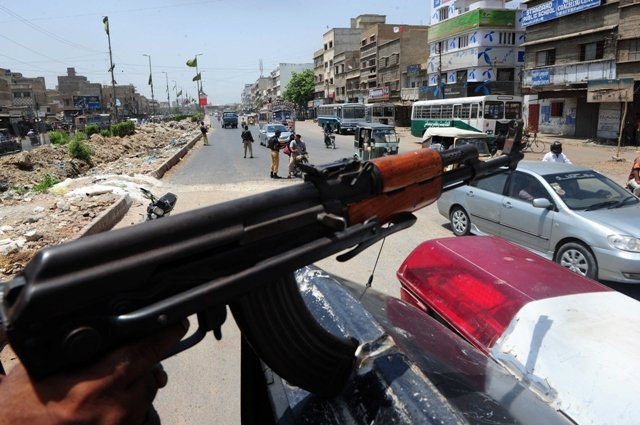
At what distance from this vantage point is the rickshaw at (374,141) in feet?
62.8

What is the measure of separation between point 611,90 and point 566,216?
80.6 ft

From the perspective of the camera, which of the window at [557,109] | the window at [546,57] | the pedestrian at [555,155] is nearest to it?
the pedestrian at [555,155]

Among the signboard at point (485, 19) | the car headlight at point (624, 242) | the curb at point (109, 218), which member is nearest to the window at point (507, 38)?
the signboard at point (485, 19)

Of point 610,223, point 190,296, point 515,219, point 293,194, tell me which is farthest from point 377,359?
point 515,219

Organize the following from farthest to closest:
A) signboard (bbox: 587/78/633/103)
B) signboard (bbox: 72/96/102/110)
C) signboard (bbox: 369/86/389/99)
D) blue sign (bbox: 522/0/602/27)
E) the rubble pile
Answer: signboard (bbox: 72/96/102/110), signboard (bbox: 369/86/389/99), blue sign (bbox: 522/0/602/27), signboard (bbox: 587/78/633/103), the rubble pile

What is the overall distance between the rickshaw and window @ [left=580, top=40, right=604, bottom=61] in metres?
17.2

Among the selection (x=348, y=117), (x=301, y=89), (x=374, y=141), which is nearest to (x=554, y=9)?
(x=348, y=117)

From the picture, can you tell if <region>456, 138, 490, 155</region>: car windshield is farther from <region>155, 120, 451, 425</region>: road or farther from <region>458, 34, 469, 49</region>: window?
<region>458, 34, 469, 49</region>: window

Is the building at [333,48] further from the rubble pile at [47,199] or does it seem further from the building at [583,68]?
the rubble pile at [47,199]

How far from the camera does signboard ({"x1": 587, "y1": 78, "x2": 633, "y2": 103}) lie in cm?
2503

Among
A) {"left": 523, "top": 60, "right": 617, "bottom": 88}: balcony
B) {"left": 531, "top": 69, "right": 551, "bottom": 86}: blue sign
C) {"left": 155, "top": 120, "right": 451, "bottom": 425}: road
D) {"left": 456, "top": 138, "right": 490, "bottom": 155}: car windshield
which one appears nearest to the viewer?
{"left": 456, "top": 138, "right": 490, "bottom": 155}: car windshield

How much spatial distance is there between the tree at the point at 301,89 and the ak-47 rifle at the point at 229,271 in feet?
318

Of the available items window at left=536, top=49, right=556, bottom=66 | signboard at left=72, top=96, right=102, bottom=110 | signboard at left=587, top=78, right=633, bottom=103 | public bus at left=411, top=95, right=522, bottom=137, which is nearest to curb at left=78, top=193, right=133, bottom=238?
public bus at left=411, top=95, right=522, bottom=137

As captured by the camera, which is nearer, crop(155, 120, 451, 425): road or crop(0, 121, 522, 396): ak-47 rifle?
crop(0, 121, 522, 396): ak-47 rifle
